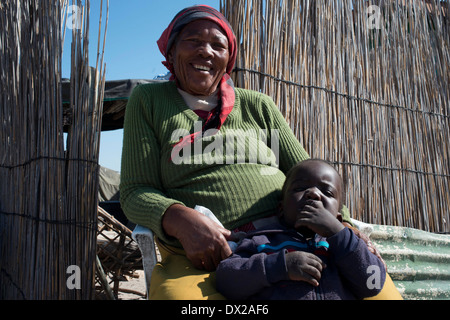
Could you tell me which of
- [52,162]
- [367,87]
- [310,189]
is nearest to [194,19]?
[310,189]

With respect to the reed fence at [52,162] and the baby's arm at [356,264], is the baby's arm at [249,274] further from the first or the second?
the reed fence at [52,162]

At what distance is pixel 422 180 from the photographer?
10.8 ft

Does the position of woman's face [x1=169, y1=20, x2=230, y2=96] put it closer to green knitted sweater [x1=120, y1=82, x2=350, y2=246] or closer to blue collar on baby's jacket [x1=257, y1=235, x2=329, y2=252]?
green knitted sweater [x1=120, y1=82, x2=350, y2=246]

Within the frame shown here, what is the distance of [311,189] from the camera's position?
5.25ft

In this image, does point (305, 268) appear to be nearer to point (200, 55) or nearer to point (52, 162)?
point (200, 55)

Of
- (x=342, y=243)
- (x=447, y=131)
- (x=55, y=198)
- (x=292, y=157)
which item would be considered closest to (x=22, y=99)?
(x=55, y=198)

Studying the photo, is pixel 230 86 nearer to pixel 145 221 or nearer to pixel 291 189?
pixel 291 189

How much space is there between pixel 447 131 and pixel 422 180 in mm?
536

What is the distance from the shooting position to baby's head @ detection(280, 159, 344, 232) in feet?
5.26

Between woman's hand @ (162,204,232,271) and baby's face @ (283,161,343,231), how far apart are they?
282 millimetres

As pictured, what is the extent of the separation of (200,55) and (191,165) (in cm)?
56

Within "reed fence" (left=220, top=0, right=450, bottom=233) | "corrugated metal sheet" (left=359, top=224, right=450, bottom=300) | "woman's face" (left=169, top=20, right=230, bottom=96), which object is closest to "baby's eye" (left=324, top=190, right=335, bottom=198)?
"woman's face" (left=169, top=20, right=230, bottom=96)

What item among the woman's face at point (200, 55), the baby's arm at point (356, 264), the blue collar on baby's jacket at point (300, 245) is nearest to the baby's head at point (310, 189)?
the blue collar on baby's jacket at point (300, 245)

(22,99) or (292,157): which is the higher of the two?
(22,99)
